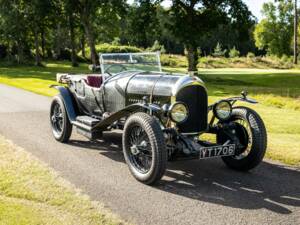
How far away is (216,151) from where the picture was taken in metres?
5.90

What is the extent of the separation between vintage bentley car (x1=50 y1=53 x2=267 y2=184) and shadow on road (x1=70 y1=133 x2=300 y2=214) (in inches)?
11.1

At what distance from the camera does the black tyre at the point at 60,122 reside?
8.24 metres

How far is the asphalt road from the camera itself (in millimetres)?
4746

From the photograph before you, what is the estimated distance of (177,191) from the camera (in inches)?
220

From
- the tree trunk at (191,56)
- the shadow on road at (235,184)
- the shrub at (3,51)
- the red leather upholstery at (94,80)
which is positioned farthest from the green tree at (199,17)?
the shrub at (3,51)

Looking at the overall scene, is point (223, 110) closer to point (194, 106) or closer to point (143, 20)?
point (194, 106)

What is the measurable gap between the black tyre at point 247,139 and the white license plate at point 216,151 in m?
0.38

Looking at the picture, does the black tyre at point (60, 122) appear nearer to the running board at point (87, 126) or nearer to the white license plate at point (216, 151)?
the running board at point (87, 126)

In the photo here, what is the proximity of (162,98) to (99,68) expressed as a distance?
98.2 inches

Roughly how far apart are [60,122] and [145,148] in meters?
3.26

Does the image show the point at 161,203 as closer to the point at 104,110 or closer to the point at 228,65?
the point at 104,110

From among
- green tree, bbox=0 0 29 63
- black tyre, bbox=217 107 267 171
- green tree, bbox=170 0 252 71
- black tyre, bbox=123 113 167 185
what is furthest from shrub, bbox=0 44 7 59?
black tyre, bbox=217 107 267 171

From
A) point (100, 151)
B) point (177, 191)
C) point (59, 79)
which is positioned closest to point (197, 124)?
point (177, 191)

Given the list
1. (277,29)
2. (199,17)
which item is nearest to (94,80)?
(199,17)
